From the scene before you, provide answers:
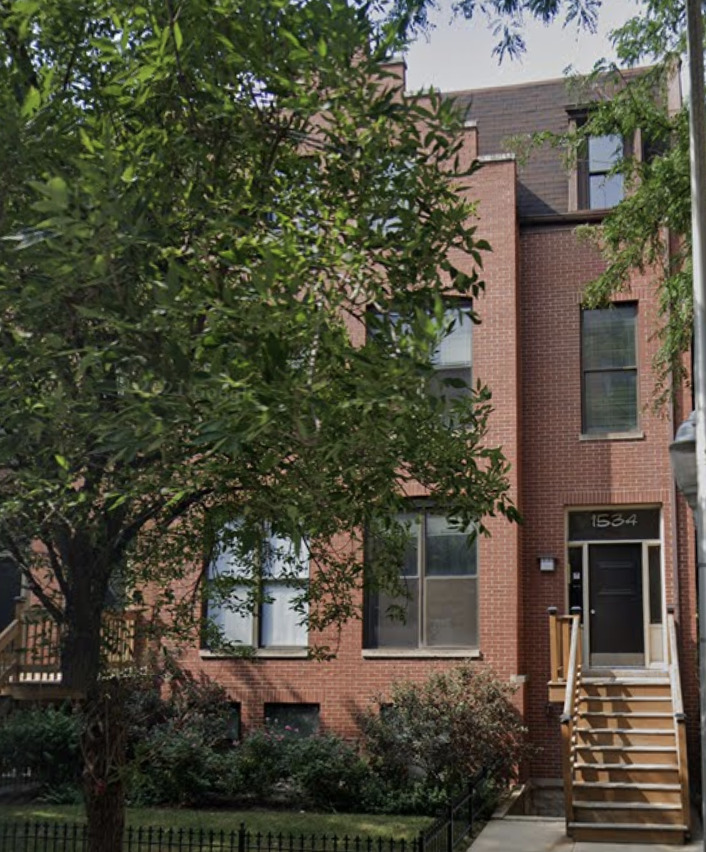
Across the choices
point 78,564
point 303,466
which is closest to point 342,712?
point 78,564

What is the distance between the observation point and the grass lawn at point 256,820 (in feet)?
49.0

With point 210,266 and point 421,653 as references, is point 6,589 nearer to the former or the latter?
point 421,653

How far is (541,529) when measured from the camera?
1967 centimetres

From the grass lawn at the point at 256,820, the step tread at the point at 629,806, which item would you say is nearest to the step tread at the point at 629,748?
the step tread at the point at 629,806

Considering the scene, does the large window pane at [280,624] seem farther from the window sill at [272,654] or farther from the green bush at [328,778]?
the green bush at [328,778]

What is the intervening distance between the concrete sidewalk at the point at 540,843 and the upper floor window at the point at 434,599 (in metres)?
4.42

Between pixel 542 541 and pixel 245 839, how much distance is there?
784 centimetres

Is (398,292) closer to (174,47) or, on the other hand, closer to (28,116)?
(174,47)

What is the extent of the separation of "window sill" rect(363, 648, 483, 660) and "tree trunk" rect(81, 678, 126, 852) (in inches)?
407

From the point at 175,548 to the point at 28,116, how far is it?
5.33 metres

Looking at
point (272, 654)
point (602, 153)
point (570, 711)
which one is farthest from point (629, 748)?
point (602, 153)

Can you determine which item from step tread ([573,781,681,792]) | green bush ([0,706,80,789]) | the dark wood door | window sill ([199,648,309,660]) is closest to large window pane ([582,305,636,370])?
window sill ([199,648,309,660])

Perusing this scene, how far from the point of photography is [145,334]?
265 inches

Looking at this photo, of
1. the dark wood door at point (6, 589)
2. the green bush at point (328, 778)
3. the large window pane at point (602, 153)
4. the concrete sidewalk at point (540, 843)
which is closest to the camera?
the concrete sidewalk at point (540, 843)
